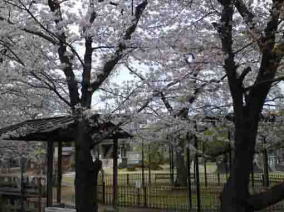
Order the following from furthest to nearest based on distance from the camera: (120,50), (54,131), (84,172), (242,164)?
(54,131) → (120,50) → (84,172) → (242,164)

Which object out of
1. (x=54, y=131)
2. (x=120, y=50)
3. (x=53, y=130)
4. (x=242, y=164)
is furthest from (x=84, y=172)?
(x=242, y=164)

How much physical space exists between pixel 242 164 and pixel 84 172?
4106mm

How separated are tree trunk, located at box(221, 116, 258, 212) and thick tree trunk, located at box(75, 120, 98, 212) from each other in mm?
3742

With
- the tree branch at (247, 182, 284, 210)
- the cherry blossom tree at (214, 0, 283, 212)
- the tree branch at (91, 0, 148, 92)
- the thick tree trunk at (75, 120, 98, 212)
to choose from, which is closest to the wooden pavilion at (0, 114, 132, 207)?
the thick tree trunk at (75, 120, 98, 212)

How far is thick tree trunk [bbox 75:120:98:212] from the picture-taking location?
10.5m

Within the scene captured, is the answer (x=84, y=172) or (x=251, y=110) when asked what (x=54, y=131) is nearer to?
(x=84, y=172)

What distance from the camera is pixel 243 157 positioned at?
787 centimetres

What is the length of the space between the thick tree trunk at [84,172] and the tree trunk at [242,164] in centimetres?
374

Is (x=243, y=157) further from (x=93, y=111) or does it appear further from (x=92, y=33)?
(x=92, y=33)

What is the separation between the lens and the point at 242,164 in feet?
25.8

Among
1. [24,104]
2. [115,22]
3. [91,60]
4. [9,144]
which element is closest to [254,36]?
[115,22]

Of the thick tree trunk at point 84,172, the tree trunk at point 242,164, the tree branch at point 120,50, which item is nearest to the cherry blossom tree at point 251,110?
the tree trunk at point 242,164

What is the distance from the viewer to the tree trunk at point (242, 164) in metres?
7.85

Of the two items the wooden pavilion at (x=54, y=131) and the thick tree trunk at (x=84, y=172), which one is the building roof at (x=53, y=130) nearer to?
the wooden pavilion at (x=54, y=131)
